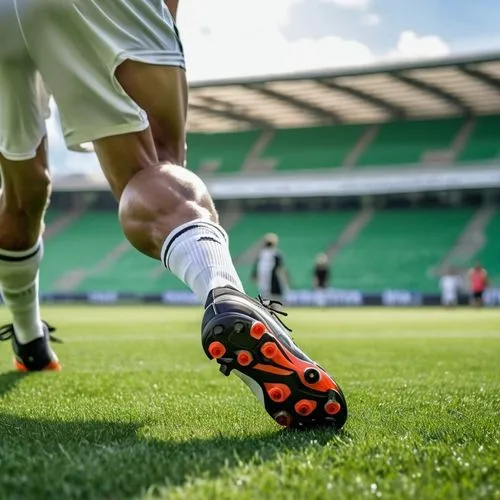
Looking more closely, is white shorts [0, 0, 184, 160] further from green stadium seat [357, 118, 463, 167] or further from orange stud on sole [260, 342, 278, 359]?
green stadium seat [357, 118, 463, 167]

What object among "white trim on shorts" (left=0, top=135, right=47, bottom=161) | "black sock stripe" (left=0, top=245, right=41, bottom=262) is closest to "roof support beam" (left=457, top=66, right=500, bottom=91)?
"black sock stripe" (left=0, top=245, right=41, bottom=262)

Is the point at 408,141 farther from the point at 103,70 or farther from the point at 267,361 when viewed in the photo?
the point at 267,361

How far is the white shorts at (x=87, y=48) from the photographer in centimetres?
195

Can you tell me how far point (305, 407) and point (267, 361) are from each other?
0.15m

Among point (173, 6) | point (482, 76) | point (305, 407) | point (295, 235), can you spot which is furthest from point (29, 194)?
point (295, 235)

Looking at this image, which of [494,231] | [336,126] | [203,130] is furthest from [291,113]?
[494,231]

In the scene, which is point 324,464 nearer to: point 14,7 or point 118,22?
point 118,22

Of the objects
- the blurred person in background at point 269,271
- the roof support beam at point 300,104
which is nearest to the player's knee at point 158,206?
the blurred person in background at point 269,271

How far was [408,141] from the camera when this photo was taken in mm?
28250

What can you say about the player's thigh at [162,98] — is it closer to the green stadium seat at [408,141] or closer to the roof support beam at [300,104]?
the roof support beam at [300,104]

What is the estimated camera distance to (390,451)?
1411 millimetres

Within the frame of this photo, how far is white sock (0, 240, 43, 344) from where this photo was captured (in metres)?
2.99

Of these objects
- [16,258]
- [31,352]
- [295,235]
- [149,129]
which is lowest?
[295,235]

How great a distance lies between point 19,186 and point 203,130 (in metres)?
29.4
